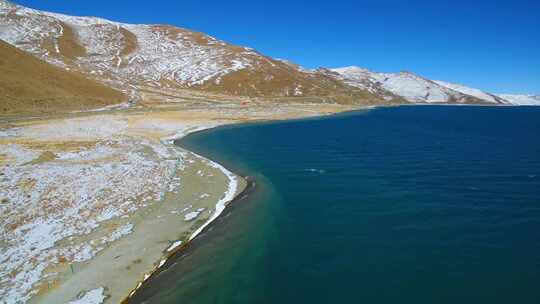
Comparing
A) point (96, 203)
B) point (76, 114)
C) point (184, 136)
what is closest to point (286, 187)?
point (96, 203)

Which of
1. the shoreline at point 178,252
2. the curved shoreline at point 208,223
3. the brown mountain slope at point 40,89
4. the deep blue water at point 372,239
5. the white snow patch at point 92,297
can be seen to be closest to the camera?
the white snow patch at point 92,297

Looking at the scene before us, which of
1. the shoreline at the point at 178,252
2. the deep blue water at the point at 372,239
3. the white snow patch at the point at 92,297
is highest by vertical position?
the deep blue water at the point at 372,239

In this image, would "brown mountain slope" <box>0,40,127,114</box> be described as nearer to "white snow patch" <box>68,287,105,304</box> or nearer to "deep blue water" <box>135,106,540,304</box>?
"deep blue water" <box>135,106,540,304</box>

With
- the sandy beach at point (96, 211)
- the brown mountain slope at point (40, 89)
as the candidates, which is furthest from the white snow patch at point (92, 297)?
the brown mountain slope at point (40, 89)

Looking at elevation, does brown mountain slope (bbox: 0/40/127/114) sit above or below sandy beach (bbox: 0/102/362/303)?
above

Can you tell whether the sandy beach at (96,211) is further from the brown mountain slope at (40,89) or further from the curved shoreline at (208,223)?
the brown mountain slope at (40,89)

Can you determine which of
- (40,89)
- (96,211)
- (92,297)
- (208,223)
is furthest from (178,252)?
(40,89)

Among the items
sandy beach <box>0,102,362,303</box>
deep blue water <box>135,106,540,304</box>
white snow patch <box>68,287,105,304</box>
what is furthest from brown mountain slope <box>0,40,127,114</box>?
white snow patch <box>68,287,105,304</box>
